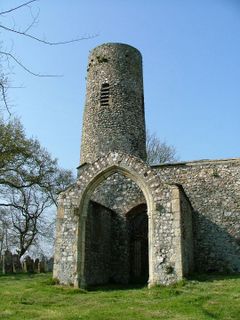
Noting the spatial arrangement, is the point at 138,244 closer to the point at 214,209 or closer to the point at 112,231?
the point at 112,231

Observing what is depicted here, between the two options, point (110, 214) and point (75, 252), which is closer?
point (75, 252)

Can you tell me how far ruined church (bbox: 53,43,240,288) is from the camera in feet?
47.9

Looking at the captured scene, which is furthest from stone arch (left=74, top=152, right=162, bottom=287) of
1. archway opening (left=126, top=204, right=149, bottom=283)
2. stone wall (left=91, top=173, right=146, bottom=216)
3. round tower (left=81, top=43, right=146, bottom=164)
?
round tower (left=81, top=43, right=146, bottom=164)

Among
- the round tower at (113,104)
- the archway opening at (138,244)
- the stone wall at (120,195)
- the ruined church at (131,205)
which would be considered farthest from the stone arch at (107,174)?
the round tower at (113,104)

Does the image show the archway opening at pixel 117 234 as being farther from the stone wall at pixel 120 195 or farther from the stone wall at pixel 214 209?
the stone wall at pixel 214 209

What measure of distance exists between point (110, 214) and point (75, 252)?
430 centimetres

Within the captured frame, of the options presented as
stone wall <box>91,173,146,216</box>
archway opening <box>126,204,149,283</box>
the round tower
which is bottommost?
archway opening <box>126,204,149,283</box>

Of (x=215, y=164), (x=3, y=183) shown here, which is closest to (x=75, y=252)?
(x=215, y=164)

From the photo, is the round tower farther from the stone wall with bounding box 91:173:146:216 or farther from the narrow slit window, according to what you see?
the stone wall with bounding box 91:173:146:216

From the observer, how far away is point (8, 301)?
11547 millimetres

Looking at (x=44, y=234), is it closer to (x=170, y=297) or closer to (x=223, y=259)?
(x=223, y=259)

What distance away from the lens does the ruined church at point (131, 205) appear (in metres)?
14.6

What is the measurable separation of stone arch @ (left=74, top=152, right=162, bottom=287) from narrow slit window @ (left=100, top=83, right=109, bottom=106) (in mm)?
7134

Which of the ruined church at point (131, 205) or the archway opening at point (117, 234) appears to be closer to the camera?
the ruined church at point (131, 205)
